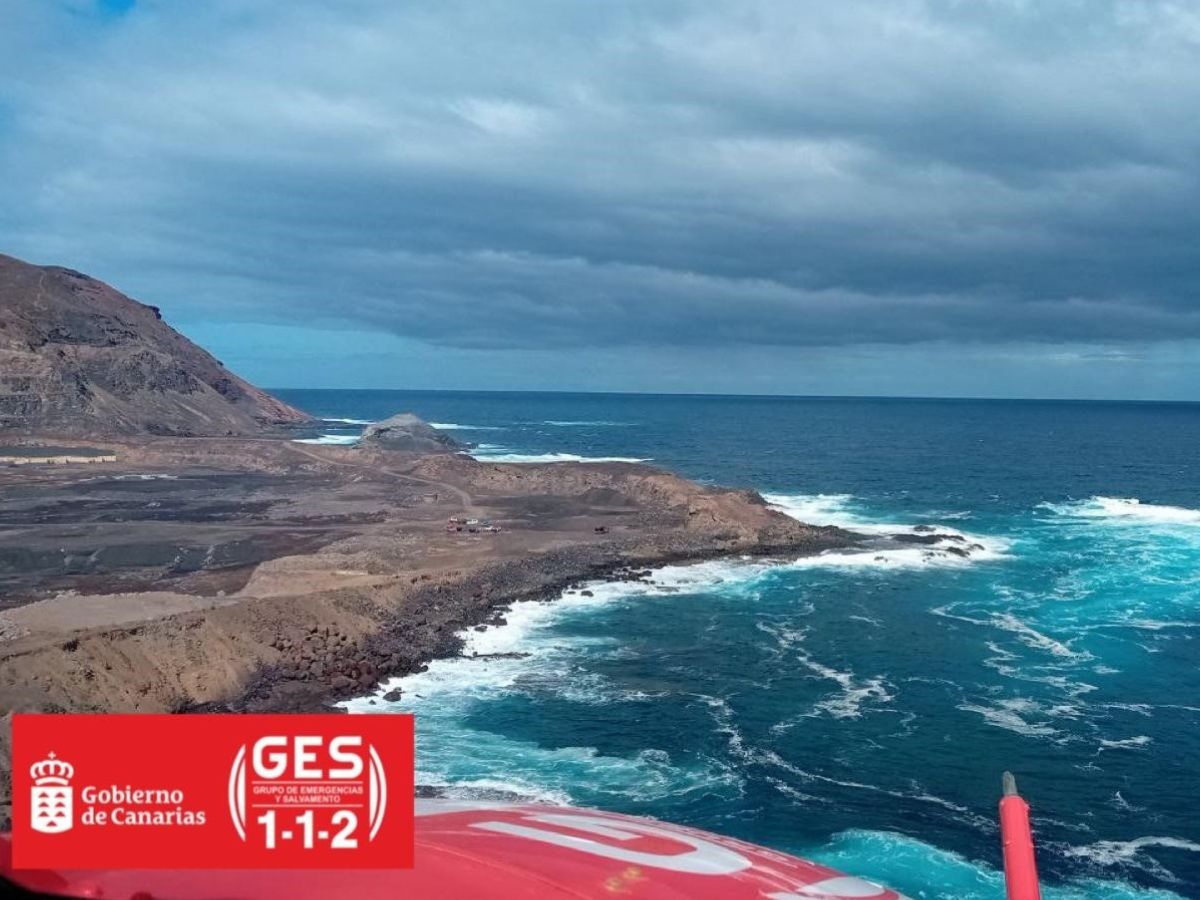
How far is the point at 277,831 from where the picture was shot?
672 centimetres

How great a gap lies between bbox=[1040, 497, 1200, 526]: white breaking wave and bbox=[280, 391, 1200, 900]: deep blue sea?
43.0 ft

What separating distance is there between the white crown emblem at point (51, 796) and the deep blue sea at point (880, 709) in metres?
18.5

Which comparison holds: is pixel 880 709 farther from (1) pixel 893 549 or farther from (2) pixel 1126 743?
(1) pixel 893 549

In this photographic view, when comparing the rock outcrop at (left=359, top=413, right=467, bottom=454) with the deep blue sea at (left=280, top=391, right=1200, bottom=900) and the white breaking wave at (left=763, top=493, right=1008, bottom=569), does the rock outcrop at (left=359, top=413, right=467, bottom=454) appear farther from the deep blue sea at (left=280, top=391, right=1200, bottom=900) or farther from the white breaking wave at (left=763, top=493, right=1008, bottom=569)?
the deep blue sea at (left=280, top=391, right=1200, bottom=900)

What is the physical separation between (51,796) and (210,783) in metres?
1.08

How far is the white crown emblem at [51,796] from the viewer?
653 cm

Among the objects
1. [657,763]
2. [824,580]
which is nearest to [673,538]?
[824,580]

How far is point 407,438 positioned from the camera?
113312 millimetres

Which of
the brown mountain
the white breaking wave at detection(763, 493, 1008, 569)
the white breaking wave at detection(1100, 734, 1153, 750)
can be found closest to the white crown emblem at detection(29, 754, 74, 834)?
the white breaking wave at detection(1100, 734, 1153, 750)

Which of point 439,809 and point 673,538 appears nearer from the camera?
point 439,809

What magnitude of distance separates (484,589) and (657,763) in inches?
855

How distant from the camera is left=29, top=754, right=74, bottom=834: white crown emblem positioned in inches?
257

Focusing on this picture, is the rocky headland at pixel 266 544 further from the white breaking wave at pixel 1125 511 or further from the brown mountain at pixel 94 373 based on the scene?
the white breaking wave at pixel 1125 511

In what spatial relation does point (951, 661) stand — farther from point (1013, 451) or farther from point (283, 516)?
point (1013, 451)
